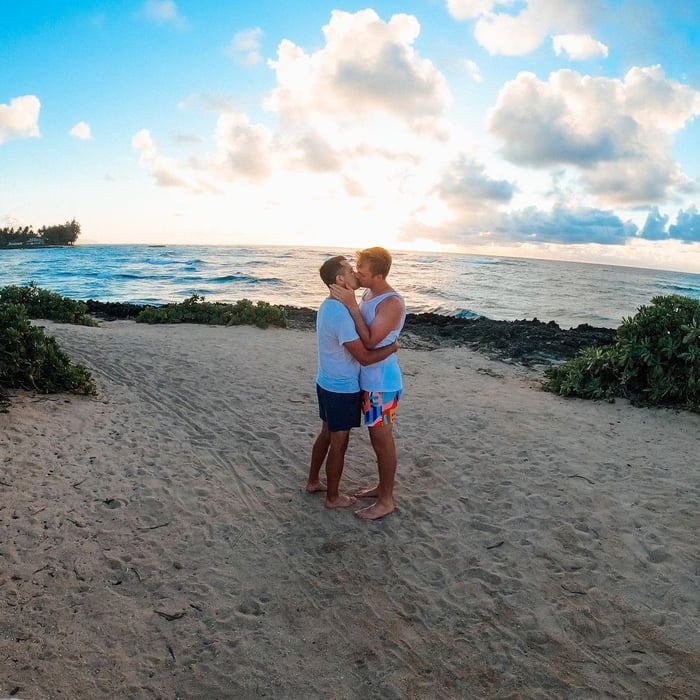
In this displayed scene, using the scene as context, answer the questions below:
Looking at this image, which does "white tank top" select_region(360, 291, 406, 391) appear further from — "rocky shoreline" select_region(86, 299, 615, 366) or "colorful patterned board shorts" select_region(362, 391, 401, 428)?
"rocky shoreline" select_region(86, 299, 615, 366)

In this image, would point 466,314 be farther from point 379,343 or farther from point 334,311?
point 334,311

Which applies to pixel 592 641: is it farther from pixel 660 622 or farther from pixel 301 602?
pixel 301 602

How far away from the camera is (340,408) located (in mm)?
4152

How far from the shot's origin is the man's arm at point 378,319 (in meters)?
3.83

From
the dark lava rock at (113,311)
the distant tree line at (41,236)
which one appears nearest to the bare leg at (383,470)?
the dark lava rock at (113,311)

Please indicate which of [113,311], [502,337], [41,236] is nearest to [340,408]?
[502,337]

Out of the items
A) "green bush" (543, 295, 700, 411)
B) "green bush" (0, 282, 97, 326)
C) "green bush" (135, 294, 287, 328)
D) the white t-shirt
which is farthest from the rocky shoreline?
the white t-shirt

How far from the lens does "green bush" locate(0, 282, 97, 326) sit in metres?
12.9

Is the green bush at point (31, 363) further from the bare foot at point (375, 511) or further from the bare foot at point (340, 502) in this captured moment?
the bare foot at point (375, 511)

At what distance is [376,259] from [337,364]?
34.8 inches

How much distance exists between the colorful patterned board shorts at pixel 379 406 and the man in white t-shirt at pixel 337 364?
94 mm

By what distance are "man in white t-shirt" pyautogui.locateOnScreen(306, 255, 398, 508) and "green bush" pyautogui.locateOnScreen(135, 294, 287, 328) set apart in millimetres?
9888

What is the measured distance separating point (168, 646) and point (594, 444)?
521 centimetres

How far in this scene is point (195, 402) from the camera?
724 cm
